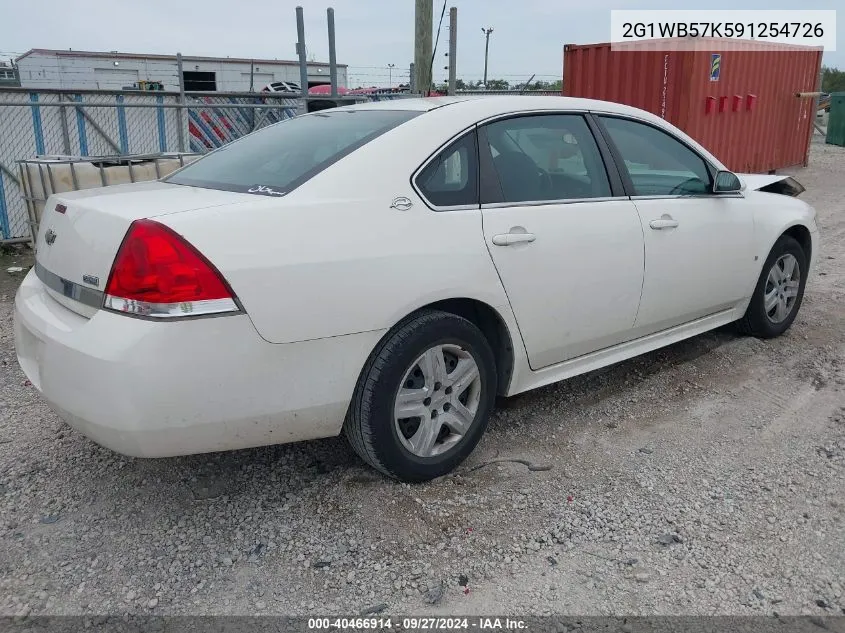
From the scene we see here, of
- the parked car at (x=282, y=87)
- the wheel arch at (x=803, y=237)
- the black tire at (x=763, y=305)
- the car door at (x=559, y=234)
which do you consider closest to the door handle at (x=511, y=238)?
the car door at (x=559, y=234)

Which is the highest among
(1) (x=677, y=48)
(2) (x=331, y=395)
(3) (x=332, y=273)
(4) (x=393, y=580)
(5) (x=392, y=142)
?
(1) (x=677, y=48)

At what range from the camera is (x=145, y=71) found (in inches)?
1057

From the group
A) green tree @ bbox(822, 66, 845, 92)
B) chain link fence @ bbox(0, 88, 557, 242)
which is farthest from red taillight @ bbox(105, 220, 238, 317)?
green tree @ bbox(822, 66, 845, 92)

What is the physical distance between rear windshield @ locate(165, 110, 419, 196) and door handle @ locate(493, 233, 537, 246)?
0.63 meters

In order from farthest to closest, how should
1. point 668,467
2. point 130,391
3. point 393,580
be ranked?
1. point 668,467
2. point 393,580
3. point 130,391

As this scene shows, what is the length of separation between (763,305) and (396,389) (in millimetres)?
2932

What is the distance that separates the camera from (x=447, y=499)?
2.90 m

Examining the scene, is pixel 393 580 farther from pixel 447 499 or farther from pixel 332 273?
pixel 332 273

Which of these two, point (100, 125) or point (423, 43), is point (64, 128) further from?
point (423, 43)

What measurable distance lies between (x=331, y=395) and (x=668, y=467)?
1556 mm

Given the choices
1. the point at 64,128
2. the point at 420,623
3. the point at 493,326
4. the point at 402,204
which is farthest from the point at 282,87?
the point at 420,623

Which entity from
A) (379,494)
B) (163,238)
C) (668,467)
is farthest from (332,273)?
(668,467)

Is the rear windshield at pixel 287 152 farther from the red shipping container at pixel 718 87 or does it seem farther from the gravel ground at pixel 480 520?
the red shipping container at pixel 718 87

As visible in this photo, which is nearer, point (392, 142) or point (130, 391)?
point (130, 391)
